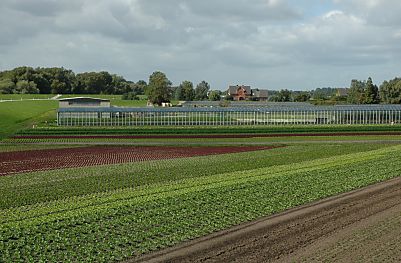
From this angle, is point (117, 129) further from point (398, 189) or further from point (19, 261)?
point (19, 261)

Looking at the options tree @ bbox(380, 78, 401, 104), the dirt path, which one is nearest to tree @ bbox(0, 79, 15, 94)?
tree @ bbox(380, 78, 401, 104)

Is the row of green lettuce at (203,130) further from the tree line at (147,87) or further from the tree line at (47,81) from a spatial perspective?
the tree line at (47,81)

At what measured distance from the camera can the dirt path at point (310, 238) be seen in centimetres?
1827

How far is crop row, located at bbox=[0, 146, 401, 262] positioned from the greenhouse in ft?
161

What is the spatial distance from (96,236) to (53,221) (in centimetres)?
250

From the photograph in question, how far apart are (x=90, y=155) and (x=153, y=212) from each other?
26.2m

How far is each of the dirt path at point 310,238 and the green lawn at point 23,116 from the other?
49.7 metres

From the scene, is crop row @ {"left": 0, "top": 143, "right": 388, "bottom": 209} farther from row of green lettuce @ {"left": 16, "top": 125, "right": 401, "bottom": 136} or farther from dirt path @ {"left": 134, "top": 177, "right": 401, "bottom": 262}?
row of green lettuce @ {"left": 16, "top": 125, "right": 401, "bottom": 136}

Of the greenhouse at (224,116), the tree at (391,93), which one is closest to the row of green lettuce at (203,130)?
the greenhouse at (224,116)

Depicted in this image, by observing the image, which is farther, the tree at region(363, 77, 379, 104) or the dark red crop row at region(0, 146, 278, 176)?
the tree at region(363, 77, 379, 104)

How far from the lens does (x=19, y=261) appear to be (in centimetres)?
1677

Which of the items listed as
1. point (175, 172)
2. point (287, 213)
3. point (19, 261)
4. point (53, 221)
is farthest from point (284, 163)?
point (19, 261)

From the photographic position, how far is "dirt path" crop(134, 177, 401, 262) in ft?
59.9

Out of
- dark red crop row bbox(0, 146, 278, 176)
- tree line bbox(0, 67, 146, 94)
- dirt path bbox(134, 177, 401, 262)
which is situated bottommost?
dirt path bbox(134, 177, 401, 262)
